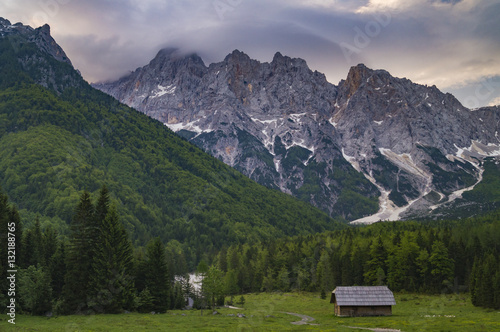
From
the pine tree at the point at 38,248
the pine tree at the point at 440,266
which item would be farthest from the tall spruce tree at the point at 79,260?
the pine tree at the point at 440,266

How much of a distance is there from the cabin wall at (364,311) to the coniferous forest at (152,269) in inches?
921

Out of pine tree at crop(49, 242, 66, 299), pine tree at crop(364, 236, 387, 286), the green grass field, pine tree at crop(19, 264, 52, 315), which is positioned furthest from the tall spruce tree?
pine tree at crop(364, 236, 387, 286)

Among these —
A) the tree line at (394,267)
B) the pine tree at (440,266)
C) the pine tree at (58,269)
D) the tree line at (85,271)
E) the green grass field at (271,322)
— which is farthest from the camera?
the pine tree at (440,266)

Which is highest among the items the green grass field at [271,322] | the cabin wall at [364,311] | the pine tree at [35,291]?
the pine tree at [35,291]

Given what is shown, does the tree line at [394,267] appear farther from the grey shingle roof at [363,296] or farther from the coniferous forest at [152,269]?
the grey shingle roof at [363,296]

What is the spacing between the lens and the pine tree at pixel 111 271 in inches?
2697

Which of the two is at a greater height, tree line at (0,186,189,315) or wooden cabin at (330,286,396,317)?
tree line at (0,186,189,315)

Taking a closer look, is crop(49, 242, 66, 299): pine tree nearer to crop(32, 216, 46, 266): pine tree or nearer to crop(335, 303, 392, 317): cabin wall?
crop(32, 216, 46, 266): pine tree

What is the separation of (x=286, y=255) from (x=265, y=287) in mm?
16787

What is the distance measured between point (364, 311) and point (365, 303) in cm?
201

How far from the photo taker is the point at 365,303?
80.2 metres

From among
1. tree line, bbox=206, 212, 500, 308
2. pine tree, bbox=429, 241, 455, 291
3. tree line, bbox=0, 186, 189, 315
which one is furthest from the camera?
pine tree, bbox=429, 241, 455, 291

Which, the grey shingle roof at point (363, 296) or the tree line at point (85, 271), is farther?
the grey shingle roof at point (363, 296)

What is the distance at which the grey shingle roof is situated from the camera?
8021 centimetres
